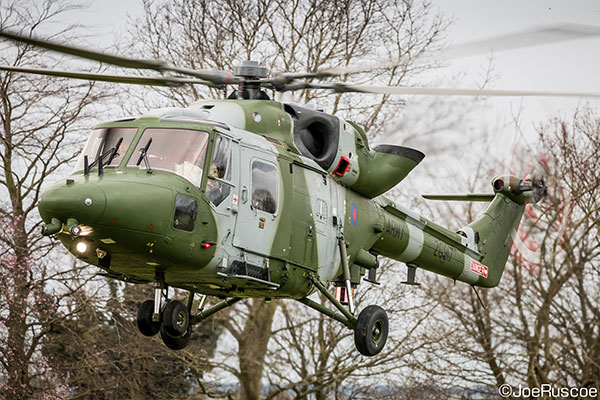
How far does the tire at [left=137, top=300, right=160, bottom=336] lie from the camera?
11367mm

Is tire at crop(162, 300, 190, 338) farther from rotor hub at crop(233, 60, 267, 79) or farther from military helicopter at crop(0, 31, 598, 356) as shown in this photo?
rotor hub at crop(233, 60, 267, 79)

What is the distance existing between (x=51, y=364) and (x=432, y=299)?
31.3ft

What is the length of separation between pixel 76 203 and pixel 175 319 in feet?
8.29

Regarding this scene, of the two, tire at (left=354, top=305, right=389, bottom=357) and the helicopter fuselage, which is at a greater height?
the helicopter fuselage

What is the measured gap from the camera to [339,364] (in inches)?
870

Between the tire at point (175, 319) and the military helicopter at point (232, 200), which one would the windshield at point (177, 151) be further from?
the tire at point (175, 319)

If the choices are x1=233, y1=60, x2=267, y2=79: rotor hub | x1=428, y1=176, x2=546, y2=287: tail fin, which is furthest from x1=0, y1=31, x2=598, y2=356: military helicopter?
x1=428, y1=176, x2=546, y2=287: tail fin

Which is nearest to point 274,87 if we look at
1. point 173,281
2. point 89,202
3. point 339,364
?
point 173,281

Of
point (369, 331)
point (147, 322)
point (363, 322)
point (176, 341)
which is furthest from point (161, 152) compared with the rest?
point (369, 331)

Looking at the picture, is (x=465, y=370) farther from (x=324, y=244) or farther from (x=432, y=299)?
(x=324, y=244)

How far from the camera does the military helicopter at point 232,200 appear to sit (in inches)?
371

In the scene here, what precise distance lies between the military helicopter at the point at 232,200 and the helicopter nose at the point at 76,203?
1 cm

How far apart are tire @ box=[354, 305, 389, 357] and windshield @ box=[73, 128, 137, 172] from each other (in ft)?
12.7

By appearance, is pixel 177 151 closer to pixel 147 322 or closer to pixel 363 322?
pixel 147 322
